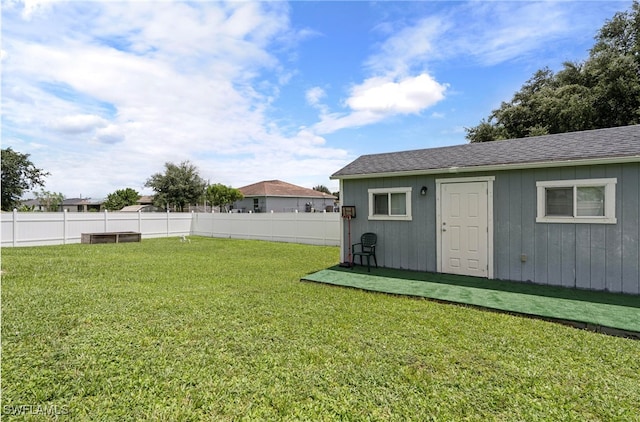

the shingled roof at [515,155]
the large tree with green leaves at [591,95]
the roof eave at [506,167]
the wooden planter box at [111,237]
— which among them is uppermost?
the large tree with green leaves at [591,95]

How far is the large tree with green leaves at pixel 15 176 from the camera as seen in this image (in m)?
23.2

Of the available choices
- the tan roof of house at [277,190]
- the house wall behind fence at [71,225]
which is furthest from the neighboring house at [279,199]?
the house wall behind fence at [71,225]

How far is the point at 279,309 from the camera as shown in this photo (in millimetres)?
4539

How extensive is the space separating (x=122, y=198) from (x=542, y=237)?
172 ft

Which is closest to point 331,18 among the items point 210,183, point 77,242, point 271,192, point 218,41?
point 218,41

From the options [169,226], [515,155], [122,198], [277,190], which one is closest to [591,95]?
[515,155]

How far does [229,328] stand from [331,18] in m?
8.56

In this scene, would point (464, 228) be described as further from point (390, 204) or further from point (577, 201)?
point (577, 201)

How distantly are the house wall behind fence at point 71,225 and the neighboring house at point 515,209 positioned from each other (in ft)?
38.6

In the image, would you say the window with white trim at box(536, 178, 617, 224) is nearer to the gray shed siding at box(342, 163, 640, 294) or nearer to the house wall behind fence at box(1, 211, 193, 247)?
the gray shed siding at box(342, 163, 640, 294)

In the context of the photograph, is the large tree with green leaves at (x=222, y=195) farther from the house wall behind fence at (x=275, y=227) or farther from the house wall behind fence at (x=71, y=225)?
the house wall behind fence at (x=71, y=225)

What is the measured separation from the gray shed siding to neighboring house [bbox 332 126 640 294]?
16mm

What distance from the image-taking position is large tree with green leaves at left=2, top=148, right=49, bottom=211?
2316 centimetres

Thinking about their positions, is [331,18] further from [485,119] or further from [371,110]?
[485,119]
